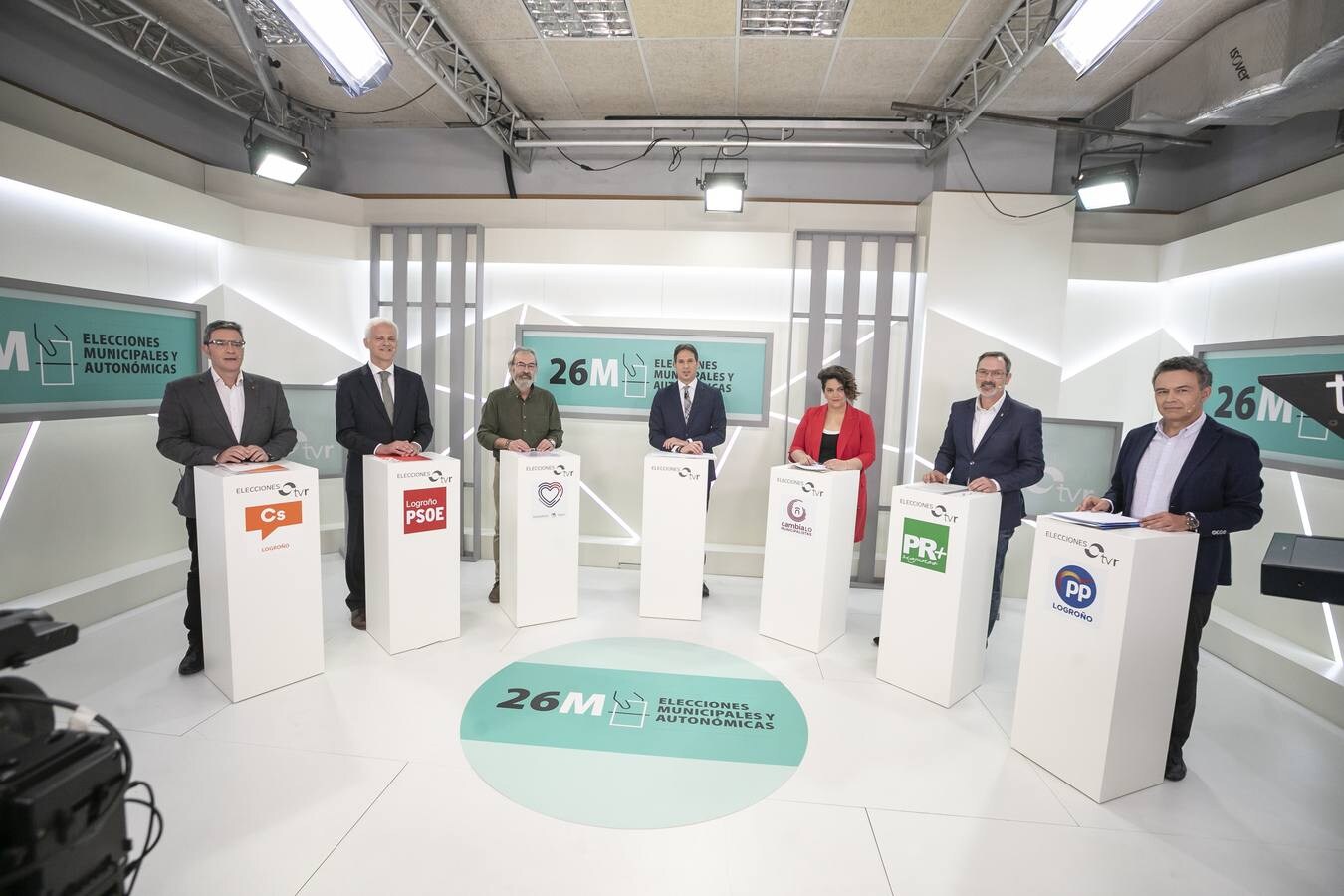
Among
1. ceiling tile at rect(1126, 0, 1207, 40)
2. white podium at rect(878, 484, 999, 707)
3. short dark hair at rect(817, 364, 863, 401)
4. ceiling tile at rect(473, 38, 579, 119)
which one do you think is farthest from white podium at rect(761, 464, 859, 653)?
ceiling tile at rect(473, 38, 579, 119)

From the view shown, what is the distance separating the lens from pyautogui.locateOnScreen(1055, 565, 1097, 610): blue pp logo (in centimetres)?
234

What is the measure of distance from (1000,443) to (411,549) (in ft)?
10.8

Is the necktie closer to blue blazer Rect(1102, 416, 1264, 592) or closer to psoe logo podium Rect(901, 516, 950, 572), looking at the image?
psoe logo podium Rect(901, 516, 950, 572)

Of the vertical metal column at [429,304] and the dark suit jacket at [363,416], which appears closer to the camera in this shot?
the dark suit jacket at [363,416]

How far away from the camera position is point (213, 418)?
2.93m

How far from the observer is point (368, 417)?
3.56 metres

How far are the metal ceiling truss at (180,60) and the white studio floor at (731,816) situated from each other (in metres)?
3.54

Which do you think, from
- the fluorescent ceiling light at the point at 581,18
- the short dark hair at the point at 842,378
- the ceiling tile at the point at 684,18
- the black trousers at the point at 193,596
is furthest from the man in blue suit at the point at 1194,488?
the black trousers at the point at 193,596

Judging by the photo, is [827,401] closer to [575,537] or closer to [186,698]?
[575,537]

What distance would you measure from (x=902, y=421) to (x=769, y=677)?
2.49 meters

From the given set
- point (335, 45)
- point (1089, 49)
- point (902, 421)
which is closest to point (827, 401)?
point (902, 421)

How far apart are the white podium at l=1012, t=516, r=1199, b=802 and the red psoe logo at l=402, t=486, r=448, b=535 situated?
9.80 feet

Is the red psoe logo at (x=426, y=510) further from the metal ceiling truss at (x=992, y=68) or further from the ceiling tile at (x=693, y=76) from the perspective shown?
the metal ceiling truss at (x=992, y=68)

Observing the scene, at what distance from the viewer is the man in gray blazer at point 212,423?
2861mm
